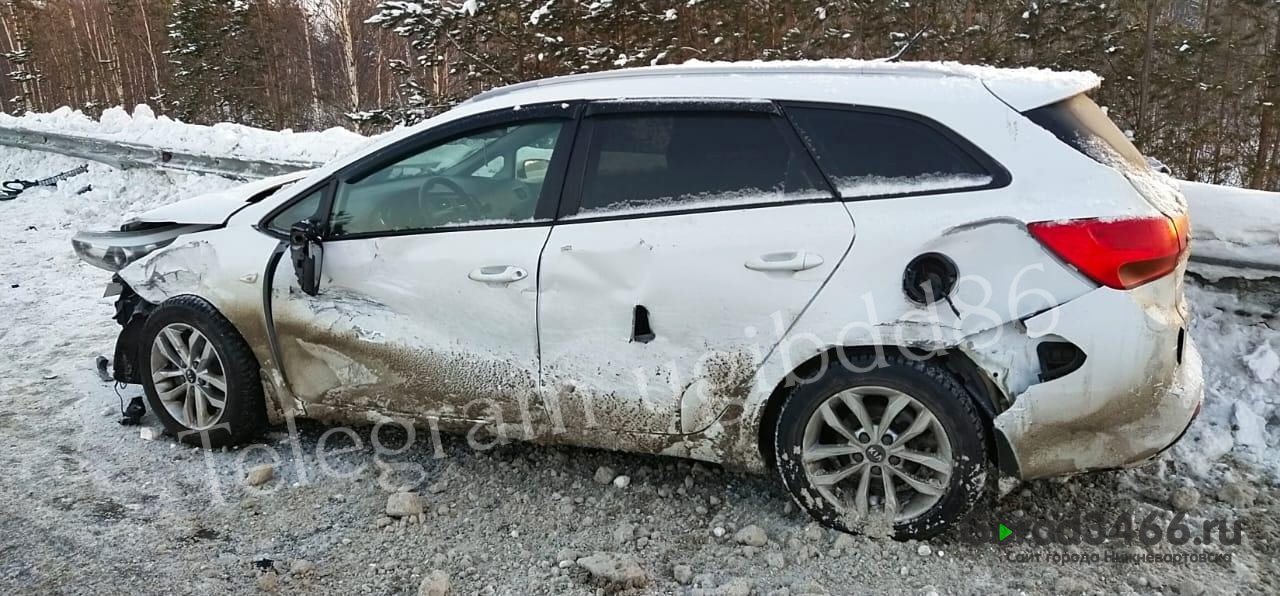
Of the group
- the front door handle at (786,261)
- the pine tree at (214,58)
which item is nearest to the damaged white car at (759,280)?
the front door handle at (786,261)

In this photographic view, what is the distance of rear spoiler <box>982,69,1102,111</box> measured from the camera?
287 cm

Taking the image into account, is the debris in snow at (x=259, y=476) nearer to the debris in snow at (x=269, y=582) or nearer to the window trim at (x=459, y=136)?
the debris in snow at (x=269, y=582)

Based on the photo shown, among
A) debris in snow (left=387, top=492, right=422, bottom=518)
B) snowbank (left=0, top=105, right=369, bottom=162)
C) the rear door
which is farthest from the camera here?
snowbank (left=0, top=105, right=369, bottom=162)

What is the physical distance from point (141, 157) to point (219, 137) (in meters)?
1.03

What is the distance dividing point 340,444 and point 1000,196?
10.0 ft

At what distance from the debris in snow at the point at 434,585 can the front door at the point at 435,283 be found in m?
0.69

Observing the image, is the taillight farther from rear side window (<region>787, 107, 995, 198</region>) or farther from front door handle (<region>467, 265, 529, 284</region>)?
front door handle (<region>467, 265, 529, 284</region>)

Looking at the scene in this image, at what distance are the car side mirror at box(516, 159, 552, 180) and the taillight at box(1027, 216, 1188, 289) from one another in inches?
69.0

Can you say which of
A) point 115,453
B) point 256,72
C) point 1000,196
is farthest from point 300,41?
point 1000,196

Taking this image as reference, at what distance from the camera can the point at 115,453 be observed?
3973 millimetres

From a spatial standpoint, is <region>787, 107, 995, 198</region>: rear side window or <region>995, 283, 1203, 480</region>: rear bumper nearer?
<region>995, 283, 1203, 480</region>: rear bumper

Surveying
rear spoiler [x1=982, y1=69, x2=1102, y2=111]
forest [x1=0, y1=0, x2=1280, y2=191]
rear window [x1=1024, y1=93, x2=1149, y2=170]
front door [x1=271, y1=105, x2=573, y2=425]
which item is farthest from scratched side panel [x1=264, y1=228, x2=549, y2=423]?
forest [x1=0, y1=0, x2=1280, y2=191]

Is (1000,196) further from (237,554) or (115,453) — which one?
(115,453)

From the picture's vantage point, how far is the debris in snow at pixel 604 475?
3.63 meters
